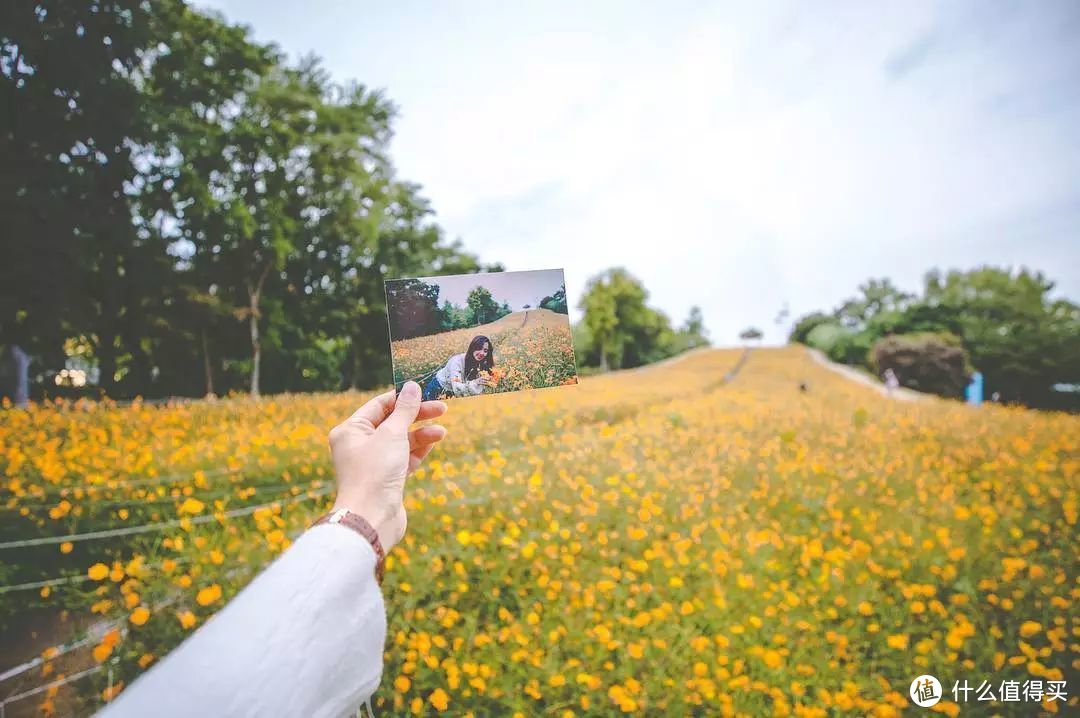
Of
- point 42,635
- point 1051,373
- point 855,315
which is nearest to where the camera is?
point 42,635

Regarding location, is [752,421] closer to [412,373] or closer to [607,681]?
[607,681]

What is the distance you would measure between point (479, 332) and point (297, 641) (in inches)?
40.8

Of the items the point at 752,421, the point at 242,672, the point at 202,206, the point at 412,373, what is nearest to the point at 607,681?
the point at 412,373

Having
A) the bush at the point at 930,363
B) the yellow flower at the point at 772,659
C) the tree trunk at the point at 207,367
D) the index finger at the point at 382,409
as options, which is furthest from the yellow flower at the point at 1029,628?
the bush at the point at 930,363

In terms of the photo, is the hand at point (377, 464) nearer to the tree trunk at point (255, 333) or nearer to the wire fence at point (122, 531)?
the wire fence at point (122, 531)

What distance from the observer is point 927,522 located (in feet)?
13.7

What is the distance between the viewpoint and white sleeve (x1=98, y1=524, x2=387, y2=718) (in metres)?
0.60

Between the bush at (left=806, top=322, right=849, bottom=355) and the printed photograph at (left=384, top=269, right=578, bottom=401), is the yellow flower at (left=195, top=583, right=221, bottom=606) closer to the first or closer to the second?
the printed photograph at (left=384, top=269, right=578, bottom=401)

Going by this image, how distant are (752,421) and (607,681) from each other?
17.2ft

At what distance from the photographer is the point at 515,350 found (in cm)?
161

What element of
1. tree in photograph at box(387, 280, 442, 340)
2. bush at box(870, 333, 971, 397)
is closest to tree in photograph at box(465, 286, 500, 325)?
tree in photograph at box(387, 280, 442, 340)

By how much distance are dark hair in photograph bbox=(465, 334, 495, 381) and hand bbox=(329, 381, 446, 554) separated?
34 cm

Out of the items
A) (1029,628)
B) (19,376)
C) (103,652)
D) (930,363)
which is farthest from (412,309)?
(930,363)

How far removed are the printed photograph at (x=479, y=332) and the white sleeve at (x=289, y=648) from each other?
0.71 metres
